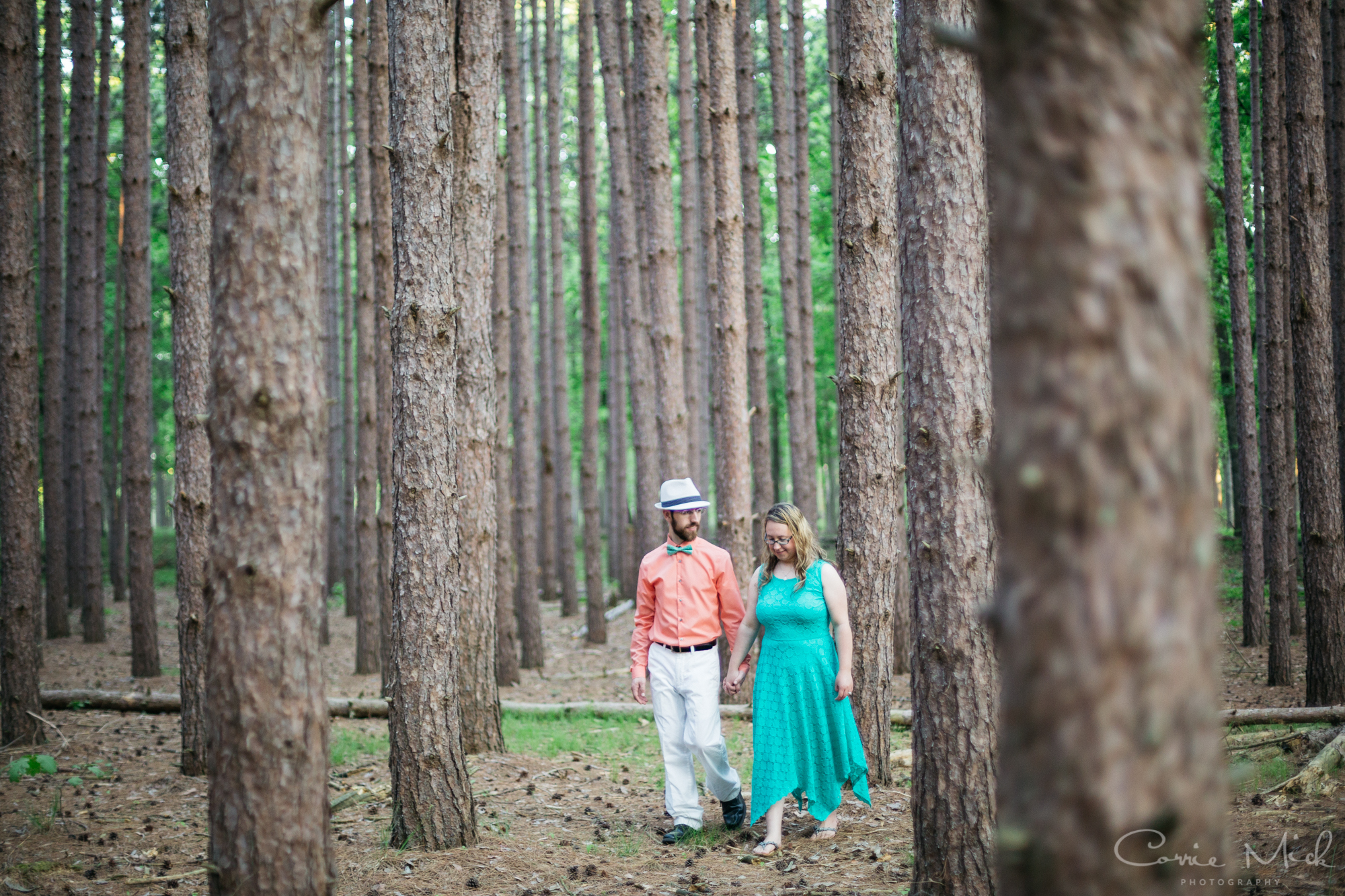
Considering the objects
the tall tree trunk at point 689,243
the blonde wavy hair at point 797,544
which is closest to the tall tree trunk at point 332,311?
the tall tree trunk at point 689,243

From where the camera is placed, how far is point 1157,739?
1649 millimetres

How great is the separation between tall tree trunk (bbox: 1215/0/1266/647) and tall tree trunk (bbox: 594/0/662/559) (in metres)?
7.82

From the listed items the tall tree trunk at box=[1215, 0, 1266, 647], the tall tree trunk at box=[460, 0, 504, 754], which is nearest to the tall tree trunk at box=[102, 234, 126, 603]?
the tall tree trunk at box=[460, 0, 504, 754]

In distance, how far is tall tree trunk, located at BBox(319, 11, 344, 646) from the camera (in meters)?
17.4

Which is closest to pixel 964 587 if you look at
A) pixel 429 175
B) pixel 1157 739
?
pixel 1157 739

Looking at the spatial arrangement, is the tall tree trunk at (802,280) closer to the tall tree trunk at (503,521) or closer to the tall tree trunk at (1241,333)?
the tall tree trunk at (503,521)

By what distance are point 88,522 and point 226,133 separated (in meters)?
13.2

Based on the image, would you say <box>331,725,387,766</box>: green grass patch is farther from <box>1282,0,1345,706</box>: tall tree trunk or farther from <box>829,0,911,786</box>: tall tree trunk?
<box>1282,0,1345,706</box>: tall tree trunk

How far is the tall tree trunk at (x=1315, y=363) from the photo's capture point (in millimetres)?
8352

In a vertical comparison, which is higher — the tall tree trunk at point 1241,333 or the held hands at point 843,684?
the tall tree trunk at point 1241,333

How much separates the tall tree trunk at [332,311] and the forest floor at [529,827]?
9.67m

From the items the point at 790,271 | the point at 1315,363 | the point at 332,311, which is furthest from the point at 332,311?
the point at 1315,363

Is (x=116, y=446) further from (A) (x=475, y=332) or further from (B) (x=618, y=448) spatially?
(A) (x=475, y=332)

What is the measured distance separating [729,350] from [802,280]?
6766mm
